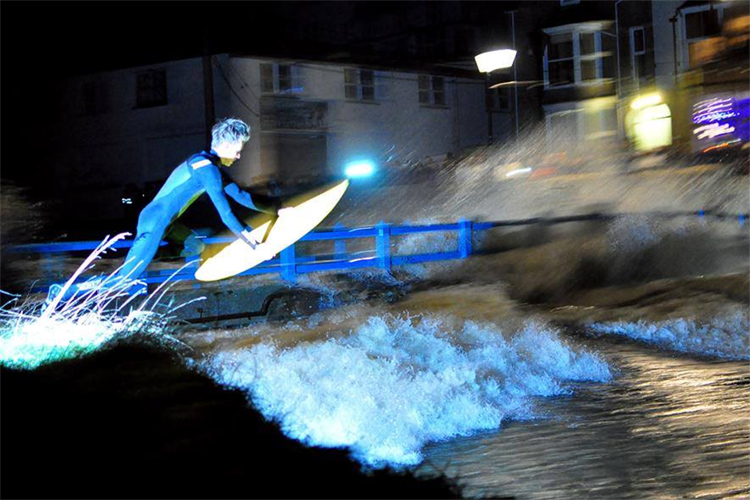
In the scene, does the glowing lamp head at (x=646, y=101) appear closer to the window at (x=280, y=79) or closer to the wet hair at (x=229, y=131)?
the window at (x=280, y=79)

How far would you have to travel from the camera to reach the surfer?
6.60m

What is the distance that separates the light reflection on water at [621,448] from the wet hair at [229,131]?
9.06ft

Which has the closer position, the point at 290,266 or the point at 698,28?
the point at 290,266

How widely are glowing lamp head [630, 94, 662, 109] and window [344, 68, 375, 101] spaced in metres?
9.91

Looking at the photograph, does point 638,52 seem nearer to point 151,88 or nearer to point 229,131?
point 151,88

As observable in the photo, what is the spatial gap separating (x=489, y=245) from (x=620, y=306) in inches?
123

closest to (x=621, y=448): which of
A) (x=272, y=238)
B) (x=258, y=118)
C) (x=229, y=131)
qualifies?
(x=272, y=238)

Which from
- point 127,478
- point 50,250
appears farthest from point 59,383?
point 50,250

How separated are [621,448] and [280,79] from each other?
87.6 ft

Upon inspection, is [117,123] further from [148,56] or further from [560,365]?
[560,365]

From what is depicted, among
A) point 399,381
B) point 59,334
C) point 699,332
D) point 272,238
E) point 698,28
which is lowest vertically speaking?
point 699,332

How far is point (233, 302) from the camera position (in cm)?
1200

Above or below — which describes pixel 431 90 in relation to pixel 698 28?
below

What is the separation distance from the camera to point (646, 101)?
103 feet
